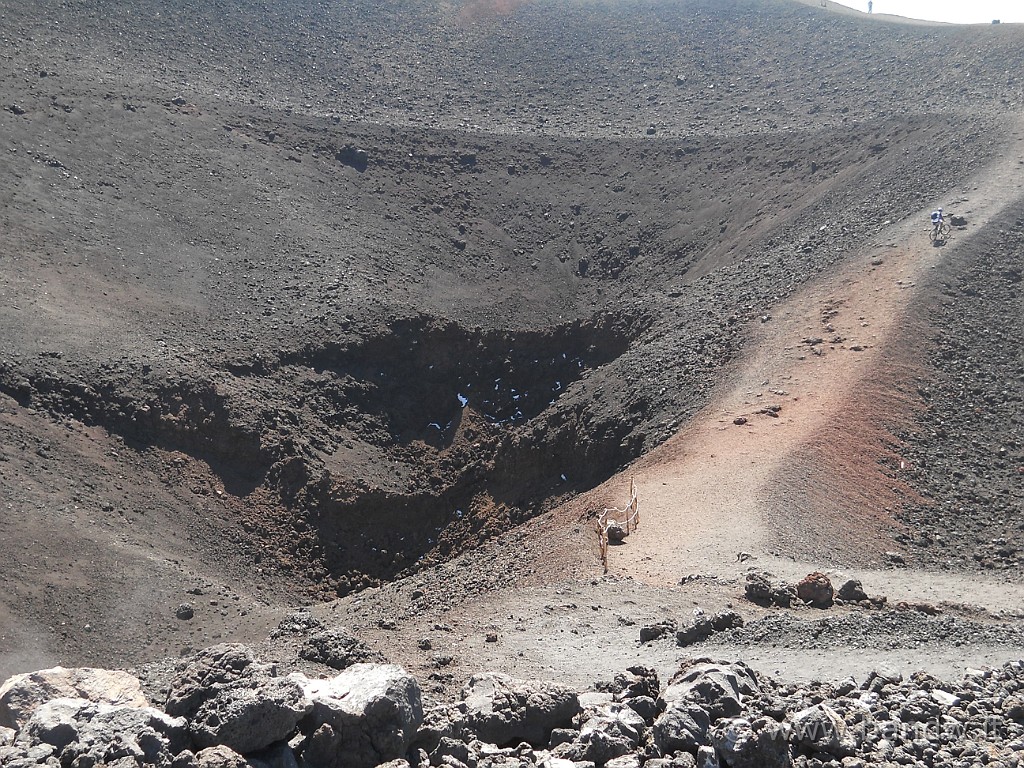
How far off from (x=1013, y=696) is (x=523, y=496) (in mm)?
11983

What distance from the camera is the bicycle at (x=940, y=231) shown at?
21219mm

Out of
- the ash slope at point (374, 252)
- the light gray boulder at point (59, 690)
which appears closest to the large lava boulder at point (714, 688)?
the light gray boulder at point (59, 690)

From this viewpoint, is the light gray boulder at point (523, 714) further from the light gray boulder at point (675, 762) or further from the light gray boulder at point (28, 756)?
the light gray boulder at point (28, 756)

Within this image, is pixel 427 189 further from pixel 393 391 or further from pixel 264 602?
pixel 264 602

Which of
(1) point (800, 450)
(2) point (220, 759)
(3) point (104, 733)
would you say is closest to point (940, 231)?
(1) point (800, 450)

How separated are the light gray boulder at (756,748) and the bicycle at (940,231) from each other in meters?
17.1

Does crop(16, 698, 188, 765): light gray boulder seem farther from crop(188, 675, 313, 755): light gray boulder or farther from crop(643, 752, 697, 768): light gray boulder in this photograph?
crop(643, 752, 697, 768): light gray boulder

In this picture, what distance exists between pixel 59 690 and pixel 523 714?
3137mm

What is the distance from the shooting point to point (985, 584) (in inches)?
519

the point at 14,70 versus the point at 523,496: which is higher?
the point at 14,70

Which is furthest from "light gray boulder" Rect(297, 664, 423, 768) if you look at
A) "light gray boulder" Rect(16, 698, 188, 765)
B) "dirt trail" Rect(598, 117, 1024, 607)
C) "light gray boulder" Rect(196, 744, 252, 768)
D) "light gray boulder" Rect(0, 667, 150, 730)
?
"dirt trail" Rect(598, 117, 1024, 607)

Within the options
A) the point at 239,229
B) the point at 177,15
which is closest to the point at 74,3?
the point at 177,15

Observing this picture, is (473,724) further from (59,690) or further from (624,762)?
(59,690)

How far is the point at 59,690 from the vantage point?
23.4ft
